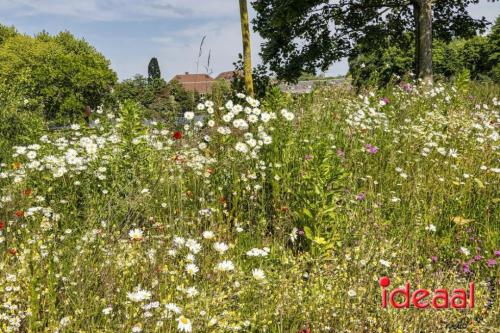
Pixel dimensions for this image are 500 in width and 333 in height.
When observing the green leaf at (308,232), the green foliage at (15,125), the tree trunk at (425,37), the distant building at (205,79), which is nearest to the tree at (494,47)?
the distant building at (205,79)

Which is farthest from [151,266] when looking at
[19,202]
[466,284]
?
[466,284]

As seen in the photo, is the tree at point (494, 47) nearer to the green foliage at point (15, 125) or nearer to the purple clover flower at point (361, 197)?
the purple clover flower at point (361, 197)

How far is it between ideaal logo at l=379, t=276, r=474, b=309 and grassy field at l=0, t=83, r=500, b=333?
72 millimetres

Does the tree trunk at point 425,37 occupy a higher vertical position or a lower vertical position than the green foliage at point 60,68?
lower

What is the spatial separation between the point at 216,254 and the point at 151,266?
0.52 m

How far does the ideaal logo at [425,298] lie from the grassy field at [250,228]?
0.07 m

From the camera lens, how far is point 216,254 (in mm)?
3412

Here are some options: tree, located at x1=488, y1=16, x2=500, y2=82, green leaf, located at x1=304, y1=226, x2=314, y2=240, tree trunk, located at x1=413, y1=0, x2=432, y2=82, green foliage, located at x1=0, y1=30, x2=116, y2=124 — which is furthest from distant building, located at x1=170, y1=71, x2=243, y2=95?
tree, located at x1=488, y1=16, x2=500, y2=82

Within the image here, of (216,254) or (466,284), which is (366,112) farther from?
(216,254)

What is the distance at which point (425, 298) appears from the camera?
314cm

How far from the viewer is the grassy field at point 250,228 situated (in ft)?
9.38

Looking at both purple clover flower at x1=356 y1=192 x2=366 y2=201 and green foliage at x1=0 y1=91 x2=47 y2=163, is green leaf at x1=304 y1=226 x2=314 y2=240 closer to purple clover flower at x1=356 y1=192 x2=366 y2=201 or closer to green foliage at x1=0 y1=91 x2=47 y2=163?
purple clover flower at x1=356 y1=192 x2=366 y2=201

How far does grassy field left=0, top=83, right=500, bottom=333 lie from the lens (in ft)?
9.38

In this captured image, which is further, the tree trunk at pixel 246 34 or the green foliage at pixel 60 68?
the green foliage at pixel 60 68
